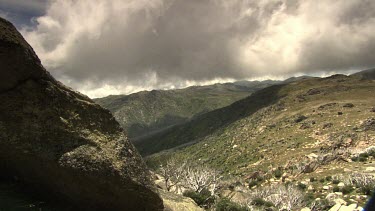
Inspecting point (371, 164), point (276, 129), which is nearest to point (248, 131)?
point (276, 129)

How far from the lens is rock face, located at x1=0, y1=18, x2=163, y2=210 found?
27.3 ft

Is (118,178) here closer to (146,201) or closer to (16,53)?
(146,201)

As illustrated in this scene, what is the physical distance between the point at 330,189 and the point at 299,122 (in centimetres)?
7944

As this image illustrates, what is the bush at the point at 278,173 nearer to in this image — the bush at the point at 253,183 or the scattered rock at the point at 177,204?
the bush at the point at 253,183

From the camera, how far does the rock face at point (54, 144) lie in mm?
8320

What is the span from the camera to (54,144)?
8461 mm

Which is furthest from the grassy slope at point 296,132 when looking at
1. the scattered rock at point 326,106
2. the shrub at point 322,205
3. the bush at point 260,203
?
the bush at point 260,203

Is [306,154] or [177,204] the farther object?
[306,154]

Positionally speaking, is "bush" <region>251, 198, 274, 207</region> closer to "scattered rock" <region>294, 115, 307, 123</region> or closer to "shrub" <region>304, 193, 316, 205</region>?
"shrub" <region>304, 193, 316, 205</region>

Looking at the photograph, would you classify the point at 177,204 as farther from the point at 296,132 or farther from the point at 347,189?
the point at 296,132

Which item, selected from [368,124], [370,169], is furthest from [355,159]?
[368,124]

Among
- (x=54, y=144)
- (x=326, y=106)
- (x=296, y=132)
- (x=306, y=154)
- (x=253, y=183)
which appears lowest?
(x=253, y=183)

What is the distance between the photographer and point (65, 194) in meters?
8.80

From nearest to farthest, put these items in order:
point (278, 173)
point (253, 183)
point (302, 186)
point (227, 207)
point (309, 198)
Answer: point (227, 207)
point (309, 198)
point (302, 186)
point (253, 183)
point (278, 173)
